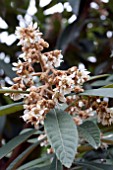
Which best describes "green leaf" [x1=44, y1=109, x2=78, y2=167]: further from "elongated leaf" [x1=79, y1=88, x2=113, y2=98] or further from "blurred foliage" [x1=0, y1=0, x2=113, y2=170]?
"blurred foliage" [x1=0, y1=0, x2=113, y2=170]

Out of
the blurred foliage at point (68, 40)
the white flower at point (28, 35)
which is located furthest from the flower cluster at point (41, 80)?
the blurred foliage at point (68, 40)

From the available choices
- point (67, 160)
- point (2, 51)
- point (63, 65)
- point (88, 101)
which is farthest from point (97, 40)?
point (67, 160)

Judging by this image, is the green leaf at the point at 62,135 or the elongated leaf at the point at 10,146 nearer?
the green leaf at the point at 62,135

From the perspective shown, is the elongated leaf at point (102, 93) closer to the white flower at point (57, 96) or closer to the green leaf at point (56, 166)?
the white flower at point (57, 96)

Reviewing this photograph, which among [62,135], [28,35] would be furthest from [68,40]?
[62,135]

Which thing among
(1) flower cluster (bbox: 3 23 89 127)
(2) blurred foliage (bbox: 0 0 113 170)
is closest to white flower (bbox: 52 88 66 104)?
Result: (1) flower cluster (bbox: 3 23 89 127)

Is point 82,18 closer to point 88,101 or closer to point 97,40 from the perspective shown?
point 97,40
